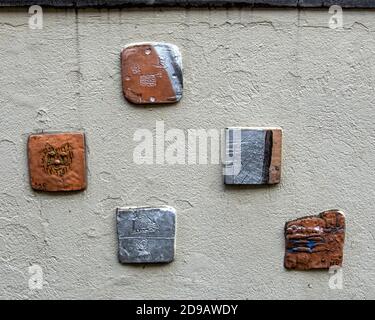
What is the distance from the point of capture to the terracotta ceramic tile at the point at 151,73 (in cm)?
147

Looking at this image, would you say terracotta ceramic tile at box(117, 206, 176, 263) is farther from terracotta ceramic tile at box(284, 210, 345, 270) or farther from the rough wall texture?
terracotta ceramic tile at box(284, 210, 345, 270)

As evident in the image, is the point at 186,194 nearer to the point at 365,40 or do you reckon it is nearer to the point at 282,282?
the point at 282,282

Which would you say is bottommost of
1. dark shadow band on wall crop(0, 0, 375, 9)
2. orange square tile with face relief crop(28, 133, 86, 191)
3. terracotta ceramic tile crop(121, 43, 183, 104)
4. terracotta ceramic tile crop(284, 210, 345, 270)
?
terracotta ceramic tile crop(284, 210, 345, 270)

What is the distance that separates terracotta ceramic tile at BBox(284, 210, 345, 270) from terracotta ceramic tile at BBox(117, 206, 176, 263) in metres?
0.39

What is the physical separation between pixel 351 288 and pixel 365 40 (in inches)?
32.2

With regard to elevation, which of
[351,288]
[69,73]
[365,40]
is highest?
[365,40]

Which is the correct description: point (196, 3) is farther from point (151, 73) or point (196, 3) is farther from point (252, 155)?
point (252, 155)

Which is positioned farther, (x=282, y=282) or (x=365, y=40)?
(x=282, y=282)

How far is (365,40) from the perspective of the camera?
1.49 metres

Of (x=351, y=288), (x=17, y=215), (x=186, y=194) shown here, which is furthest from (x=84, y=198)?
(x=351, y=288)

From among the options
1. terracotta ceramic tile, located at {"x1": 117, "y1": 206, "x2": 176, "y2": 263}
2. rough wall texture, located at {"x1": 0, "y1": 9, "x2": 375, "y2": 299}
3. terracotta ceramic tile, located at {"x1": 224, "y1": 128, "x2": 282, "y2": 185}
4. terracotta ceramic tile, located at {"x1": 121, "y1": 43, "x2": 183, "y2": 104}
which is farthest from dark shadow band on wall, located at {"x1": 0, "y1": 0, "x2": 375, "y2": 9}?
terracotta ceramic tile, located at {"x1": 117, "y1": 206, "x2": 176, "y2": 263}

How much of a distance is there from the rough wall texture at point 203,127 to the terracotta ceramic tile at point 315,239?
0.03 metres

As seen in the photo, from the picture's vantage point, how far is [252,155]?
1514 mm

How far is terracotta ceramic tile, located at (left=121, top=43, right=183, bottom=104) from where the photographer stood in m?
1.47
